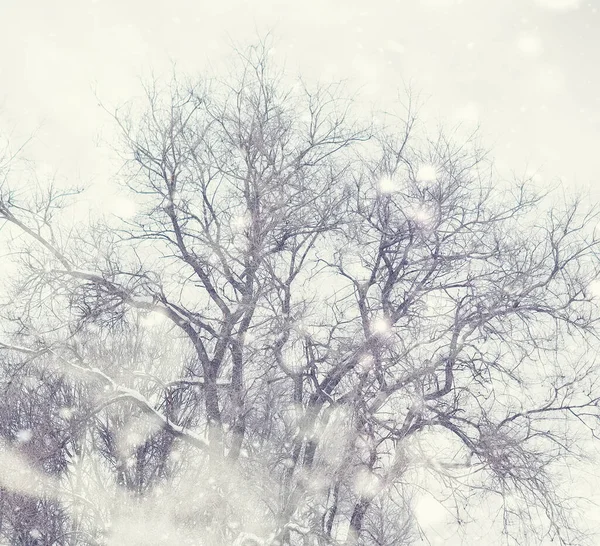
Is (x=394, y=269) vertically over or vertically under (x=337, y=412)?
over

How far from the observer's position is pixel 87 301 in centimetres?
742

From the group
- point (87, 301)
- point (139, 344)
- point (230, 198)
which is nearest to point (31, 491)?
point (139, 344)

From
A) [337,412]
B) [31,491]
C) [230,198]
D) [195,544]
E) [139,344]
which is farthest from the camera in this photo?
[139,344]

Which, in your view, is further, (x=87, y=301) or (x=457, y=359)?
(x=87, y=301)

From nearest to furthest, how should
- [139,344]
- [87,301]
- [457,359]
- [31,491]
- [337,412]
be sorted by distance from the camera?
[457,359] → [337,412] → [87,301] → [31,491] → [139,344]

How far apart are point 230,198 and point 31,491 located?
8951 mm

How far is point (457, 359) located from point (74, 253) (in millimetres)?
5492

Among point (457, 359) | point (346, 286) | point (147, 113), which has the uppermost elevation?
point (147, 113)

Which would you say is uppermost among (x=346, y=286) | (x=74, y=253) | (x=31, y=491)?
(x=346, y=286)

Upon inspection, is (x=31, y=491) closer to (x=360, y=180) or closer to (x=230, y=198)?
(x=230, y=198)

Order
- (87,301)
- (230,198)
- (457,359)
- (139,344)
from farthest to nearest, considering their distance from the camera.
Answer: (139,344) < (230,198) < (87,301) < (457,359)

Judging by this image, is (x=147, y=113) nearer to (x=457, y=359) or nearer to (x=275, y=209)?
(x=275, y=209)

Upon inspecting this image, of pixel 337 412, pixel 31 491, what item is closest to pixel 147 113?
pixel 337 412

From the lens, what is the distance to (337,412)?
690cm
